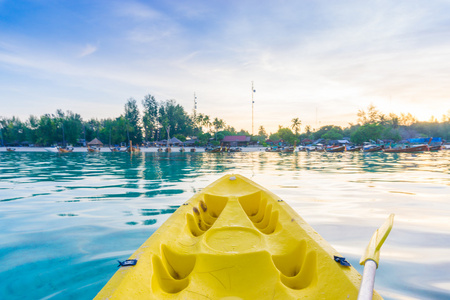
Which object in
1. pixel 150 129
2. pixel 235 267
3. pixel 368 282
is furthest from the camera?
pixel 150 129

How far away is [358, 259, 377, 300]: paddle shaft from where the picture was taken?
1134mm

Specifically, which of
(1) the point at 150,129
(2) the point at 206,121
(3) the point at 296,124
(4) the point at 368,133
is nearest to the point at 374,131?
(4) the point at 368,133

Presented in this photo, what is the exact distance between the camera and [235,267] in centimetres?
171

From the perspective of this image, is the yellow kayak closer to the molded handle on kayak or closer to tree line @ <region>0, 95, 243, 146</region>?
the molded handle on kayak

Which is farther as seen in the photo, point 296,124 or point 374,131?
point 296,124

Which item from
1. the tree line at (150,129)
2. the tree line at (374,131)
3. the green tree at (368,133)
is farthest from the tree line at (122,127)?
the green tree at (368,133)

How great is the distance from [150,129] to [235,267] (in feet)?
227

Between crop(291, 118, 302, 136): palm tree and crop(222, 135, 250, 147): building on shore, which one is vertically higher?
crop(291, 118, 302, 136): palm tree

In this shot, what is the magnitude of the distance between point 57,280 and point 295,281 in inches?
92.0

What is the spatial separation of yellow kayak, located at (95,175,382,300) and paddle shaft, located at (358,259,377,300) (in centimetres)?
12

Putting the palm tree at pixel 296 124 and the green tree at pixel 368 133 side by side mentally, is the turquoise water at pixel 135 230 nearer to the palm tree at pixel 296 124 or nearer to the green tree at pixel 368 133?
the green tree at pixel 368 133

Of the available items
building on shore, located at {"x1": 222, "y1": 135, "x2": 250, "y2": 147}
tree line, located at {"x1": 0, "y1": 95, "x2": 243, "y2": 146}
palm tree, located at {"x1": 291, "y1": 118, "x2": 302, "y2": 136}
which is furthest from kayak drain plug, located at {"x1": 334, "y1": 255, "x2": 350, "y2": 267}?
palm tree, located at {"x1": 291, "y1": 118, "x2": 302, "y2": 136}

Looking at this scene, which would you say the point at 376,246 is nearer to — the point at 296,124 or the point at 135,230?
the point at 135,230

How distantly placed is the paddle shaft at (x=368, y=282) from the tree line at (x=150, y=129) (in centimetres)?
5112
